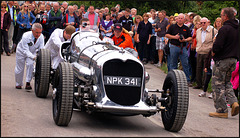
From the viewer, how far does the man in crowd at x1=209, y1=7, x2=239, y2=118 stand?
1030 cm

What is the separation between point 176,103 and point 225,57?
2.77 meters

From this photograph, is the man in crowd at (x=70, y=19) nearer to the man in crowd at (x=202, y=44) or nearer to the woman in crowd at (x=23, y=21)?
the woman in crowd at (x=23, y=21)

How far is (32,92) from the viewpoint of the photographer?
11.4 metres

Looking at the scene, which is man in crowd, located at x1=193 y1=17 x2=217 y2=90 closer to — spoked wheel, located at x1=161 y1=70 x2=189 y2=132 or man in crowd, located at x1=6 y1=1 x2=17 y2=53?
spoked wheel, located at x1=161 y1=70 x2=189 y2=132

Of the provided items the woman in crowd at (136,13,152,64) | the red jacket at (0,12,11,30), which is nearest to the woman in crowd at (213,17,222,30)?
the woman in crowd at (136,13,152,64)

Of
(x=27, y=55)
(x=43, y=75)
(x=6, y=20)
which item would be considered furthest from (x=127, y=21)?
(x=43, y=75)

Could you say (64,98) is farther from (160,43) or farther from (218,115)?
(160,43)

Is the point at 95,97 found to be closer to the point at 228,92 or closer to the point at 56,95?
the point at 56,95

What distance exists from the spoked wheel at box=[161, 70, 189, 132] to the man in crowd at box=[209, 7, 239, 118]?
2187 millimetres

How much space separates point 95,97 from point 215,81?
3.60m

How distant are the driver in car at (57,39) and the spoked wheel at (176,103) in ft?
13.3

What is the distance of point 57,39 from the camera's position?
465 inches

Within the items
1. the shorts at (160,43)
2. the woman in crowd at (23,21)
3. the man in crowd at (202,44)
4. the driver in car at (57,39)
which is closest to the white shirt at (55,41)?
the driver in car at (57,39)

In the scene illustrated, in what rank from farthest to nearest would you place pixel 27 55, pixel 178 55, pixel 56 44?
1. pixel 178 55
2. pixel 56 44
3. pixel 27 55
